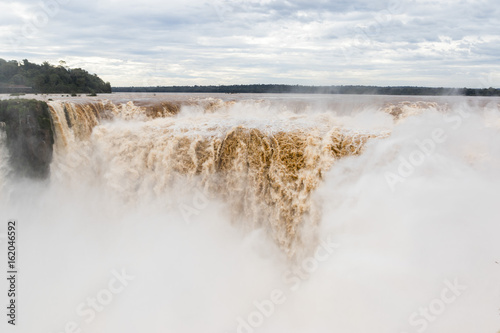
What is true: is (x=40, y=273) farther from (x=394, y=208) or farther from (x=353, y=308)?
(x=394, y=208)

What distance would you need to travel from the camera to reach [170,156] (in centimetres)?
1488

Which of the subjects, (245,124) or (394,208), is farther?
(245,124)

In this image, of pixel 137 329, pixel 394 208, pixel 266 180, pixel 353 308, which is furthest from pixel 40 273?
pixel 394 208

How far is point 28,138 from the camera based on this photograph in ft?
50.9

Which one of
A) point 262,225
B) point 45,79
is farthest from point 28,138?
point 45,79

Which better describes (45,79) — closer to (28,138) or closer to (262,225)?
(28,138)

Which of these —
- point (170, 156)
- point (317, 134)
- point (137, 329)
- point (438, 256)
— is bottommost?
point (137, 329)

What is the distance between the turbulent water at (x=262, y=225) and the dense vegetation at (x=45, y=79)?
80.6ft

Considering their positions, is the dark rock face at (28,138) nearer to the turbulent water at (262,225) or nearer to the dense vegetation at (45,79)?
the turbulent water at (262,225)

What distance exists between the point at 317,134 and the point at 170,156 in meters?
6.09

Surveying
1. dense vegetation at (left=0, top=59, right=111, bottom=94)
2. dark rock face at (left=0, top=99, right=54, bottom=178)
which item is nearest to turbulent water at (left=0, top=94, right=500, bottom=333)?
dark rock face at (left=0, top=99, right=54, bottom=178)

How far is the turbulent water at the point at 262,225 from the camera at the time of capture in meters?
10.3

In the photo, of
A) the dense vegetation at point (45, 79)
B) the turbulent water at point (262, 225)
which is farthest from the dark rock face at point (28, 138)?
the dense vegetation at point (45, 79)

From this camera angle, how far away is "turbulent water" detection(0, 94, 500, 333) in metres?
10.3
